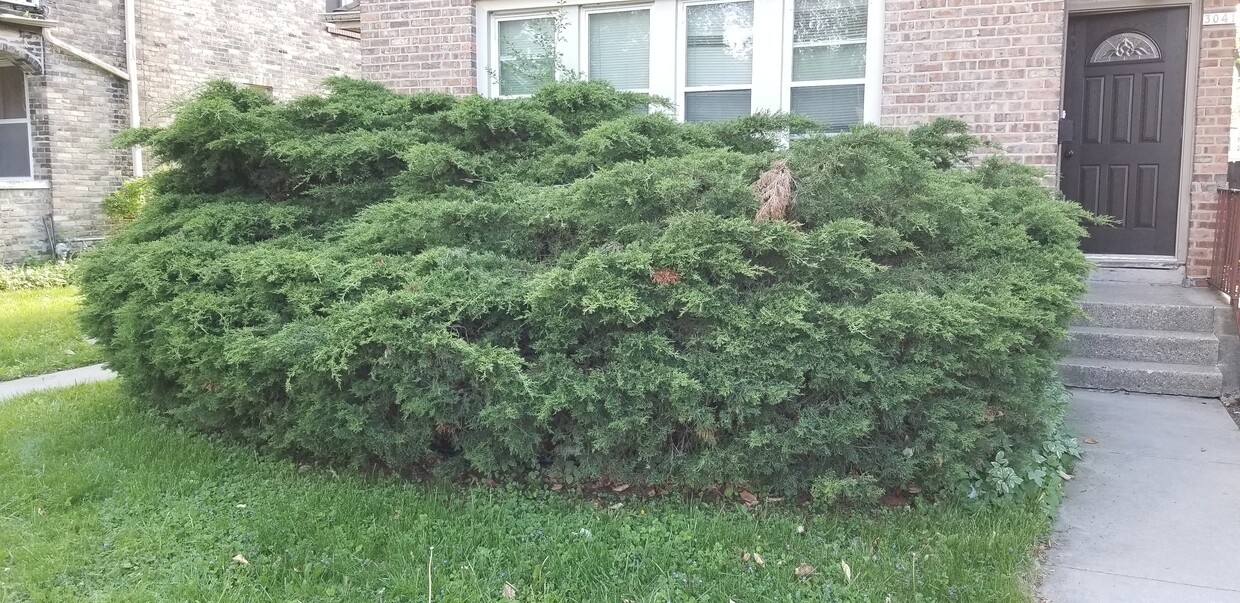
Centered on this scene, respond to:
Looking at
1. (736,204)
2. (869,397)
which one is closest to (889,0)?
(736,204)

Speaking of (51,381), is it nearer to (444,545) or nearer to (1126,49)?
(444,545)

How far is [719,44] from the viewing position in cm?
715

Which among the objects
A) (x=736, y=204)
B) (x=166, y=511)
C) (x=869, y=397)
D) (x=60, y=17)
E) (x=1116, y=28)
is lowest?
(x=166, y=511)

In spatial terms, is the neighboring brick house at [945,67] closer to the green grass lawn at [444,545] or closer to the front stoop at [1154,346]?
the front stoop at [1154,346]

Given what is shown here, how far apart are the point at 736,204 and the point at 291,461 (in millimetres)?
2496

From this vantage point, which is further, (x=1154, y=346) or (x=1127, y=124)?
(x=1127, y=124)

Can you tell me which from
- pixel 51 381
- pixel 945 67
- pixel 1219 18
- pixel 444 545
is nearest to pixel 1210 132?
pixel 1219 18

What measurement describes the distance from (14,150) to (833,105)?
12.4m

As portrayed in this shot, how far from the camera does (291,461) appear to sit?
421cm

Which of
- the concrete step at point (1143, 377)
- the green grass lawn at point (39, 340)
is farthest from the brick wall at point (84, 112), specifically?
the concrete step at point (1143, 377)

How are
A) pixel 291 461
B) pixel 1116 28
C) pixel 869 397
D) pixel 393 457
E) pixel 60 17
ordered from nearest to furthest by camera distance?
pixel 869 397 < pixel 393 457 < pixel 291 461 < pixel 1116 28 < pixel 60 17

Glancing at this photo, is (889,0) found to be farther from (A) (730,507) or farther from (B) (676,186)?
(A) (730,507)

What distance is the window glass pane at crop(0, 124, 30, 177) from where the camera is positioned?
12.8 m

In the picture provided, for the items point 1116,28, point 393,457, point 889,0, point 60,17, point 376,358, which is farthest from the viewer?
point 60,17
